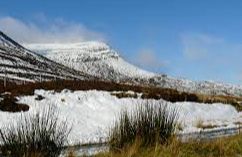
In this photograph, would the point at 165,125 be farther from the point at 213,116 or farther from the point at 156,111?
the point at 213,116

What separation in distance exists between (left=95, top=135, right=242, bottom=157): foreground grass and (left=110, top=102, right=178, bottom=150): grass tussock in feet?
1.60

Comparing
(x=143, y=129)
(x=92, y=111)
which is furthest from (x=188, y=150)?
(x=92, y=111)

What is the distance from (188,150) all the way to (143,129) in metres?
1.25

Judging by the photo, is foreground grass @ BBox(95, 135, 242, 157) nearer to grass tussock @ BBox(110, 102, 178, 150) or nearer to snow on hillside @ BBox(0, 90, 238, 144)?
grass tussock @ BBox(110, 102, 178, 150)

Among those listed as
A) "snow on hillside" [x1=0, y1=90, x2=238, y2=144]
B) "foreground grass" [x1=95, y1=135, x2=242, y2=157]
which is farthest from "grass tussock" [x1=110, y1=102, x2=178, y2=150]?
"snow on hillside" [x1=0, y1=90, x2=238, y2=144]

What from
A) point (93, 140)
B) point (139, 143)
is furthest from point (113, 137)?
point (93, 140)

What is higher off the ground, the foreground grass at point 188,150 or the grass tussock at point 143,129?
the grass tussock at point 143,129

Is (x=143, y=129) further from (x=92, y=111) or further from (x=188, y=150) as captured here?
(x=92, y=111)

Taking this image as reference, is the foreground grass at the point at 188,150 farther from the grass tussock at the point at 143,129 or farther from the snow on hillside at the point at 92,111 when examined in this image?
the snow on hillside at the point at 92,111

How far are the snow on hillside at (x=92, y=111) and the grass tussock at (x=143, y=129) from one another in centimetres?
972

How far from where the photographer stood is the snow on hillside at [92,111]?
27.1 metres

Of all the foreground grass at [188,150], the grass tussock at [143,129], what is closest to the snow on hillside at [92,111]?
the grass tussock at [143,129]

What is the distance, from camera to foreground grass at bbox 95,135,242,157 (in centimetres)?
1093

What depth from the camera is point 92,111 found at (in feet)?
108
